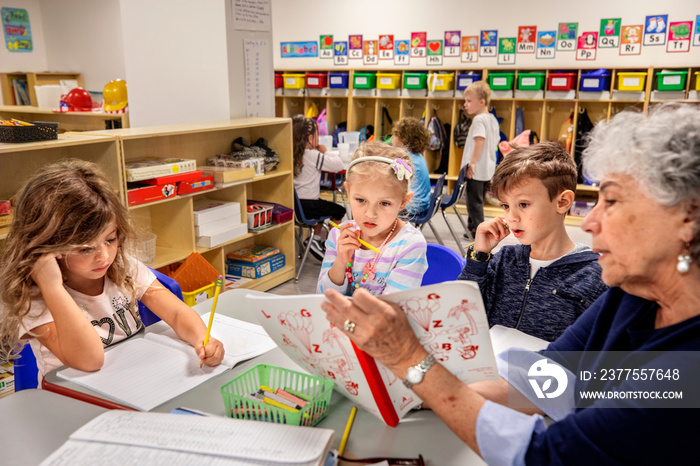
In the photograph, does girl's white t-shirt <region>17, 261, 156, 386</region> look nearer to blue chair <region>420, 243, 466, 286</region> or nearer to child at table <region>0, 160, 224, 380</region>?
child at table <region>0, 160, 224, 380</region>

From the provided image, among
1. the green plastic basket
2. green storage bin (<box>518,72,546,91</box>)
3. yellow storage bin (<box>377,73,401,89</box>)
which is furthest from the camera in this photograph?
yellow storage bin (<box>377,73,401,89</box>)

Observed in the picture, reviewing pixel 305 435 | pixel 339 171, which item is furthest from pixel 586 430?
pixel 339 171

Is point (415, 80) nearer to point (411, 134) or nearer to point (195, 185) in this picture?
point (411, 134)

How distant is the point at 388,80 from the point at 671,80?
323 centimetres

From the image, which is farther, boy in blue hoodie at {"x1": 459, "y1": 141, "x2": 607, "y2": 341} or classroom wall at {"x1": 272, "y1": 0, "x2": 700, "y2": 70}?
classroom wall at {"x1": 272, "y1": 0, "x2": 700, "y2": 70}

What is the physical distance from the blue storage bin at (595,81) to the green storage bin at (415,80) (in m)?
1.87

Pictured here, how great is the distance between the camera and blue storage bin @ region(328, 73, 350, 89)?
24.6 feet

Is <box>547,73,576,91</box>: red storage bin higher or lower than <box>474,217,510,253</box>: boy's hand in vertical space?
higher

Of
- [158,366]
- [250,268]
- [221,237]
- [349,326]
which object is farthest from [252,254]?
[349,326]

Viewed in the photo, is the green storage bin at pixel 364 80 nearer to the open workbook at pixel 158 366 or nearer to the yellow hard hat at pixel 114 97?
the yellow hard hat at pixel 114 97

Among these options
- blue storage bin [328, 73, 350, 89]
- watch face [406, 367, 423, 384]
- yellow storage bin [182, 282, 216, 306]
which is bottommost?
yellow storage bin [182, 282, 216, 306]

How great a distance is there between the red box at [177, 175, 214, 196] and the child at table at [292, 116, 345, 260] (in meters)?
1.21

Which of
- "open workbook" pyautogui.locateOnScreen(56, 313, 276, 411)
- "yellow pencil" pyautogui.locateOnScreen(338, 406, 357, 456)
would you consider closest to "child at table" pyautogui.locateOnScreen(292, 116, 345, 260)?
"open workbook" pyautogui.locateOnScreen(56, 313, 276, 411)

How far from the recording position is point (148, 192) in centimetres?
321
